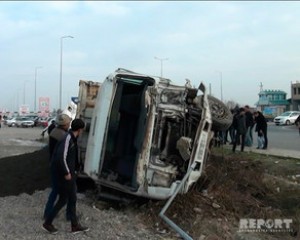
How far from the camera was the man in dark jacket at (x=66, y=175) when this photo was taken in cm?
616

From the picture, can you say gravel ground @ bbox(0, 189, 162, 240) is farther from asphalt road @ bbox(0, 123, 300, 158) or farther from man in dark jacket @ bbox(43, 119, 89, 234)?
asphalt road @ bbox(0, 123, 300, 158)

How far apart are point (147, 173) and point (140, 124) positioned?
862 mm

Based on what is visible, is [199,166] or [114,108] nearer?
[199,166]

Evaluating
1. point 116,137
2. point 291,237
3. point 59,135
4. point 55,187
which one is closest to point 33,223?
point 55,187

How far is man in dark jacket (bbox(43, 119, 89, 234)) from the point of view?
6164mm

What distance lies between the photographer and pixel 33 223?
21.4 ft

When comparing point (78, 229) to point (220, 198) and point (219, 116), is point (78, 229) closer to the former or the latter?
point (220, 198)

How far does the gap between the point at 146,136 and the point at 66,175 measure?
4.82 feet

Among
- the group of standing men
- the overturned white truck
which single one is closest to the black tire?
the overturned white truck

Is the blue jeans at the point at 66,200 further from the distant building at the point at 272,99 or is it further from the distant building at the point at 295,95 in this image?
the distant building at the point at 295,95

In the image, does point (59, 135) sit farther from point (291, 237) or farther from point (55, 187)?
point (291, 237)

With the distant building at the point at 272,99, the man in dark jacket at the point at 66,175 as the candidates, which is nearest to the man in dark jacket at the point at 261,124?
the man in dark jacket at the point at 66,175

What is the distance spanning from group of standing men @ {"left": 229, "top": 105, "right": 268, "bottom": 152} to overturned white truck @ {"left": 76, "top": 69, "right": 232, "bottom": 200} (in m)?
7.46

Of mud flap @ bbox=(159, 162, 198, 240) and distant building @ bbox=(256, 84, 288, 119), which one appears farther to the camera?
distant building @ bbox=(256, 84, 288, 119)
